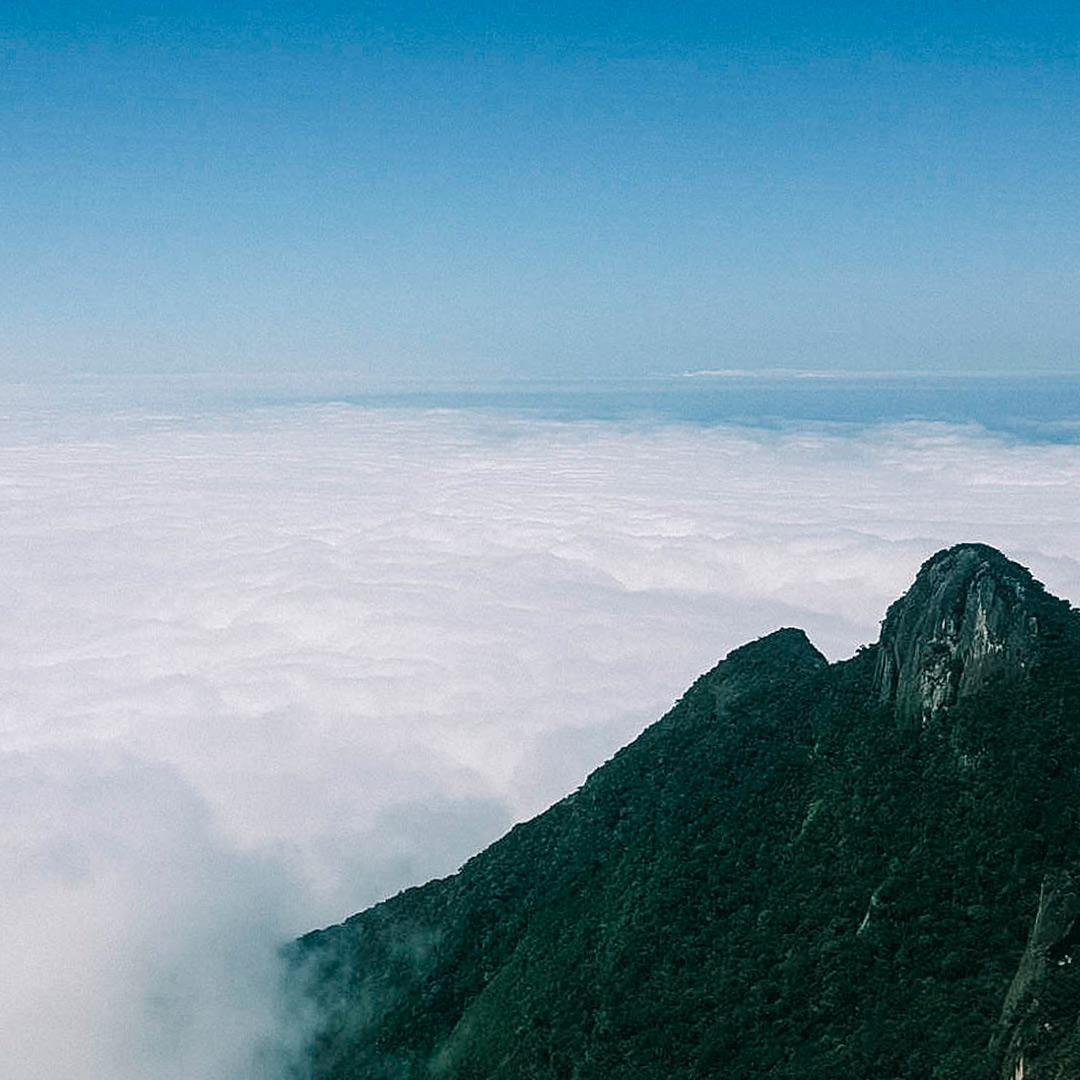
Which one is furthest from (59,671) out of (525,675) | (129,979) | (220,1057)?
(220,1057)

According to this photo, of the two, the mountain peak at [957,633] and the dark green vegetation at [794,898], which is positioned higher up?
the mountain peak at [957,633]

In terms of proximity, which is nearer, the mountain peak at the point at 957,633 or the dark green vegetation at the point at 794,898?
the dark green vegetation at the point at 794,898

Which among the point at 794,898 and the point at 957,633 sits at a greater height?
the point at 957,633

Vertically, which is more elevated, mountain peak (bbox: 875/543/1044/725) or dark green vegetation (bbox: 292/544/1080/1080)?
mountain peak (bbox: 875/543/1044/725)

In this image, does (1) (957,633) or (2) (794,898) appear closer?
(2) (794,898)

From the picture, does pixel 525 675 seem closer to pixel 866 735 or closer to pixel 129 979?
pixel 129 979
